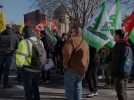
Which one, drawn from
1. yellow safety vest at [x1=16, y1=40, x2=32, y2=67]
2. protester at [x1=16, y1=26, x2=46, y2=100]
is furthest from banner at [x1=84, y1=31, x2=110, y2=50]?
yellow safety vest at [x1=16, y1=40, x2=32, y2=67]

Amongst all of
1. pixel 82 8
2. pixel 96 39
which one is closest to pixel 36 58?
pixel 96 39

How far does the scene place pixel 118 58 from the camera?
32.3ft

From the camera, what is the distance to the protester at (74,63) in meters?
9.27

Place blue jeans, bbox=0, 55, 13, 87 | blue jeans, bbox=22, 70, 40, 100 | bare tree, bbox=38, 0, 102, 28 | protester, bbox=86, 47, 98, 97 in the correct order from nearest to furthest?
blue jeans, bbox=22, 70, 40, 100 → protester, bbox=86, 47, 98, 97 → blue jeans, bbox=0, 55, 13, 87 → bare tree, bbox=38, 0, 102, 28

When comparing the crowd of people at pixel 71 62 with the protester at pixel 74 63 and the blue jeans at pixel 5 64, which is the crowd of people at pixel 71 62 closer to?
the protester at pixel 74 63

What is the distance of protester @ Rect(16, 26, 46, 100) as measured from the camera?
32.0 feet

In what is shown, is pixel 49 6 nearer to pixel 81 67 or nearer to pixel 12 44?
pixel 12 44

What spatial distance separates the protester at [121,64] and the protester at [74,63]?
79cm

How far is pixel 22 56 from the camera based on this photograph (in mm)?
9719

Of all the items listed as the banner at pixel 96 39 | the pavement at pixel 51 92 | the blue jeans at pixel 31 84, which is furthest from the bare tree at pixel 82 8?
the blue jeans at pixel 31 84

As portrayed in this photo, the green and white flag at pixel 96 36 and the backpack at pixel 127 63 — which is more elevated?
the green and white flag at pixel 96 36

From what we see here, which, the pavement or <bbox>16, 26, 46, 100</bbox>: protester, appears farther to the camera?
the pavement

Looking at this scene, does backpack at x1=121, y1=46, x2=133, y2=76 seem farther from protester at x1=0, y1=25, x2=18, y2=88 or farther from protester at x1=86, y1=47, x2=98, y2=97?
protester at x1=0, y1=25, x2=18, y2=88

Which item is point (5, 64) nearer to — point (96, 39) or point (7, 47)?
point (7, 47)
